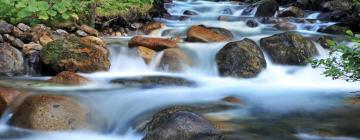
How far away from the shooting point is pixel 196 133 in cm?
480

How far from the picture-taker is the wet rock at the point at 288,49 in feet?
33.2

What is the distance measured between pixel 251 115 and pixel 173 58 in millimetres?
3223

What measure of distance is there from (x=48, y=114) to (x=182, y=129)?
190 centimetres

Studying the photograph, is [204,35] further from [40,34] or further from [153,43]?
[40,34]

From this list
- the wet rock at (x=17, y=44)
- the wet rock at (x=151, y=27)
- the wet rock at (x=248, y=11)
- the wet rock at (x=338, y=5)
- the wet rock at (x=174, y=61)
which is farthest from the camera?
the wet rock at (x=248, y=11)

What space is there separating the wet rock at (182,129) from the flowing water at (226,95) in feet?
2.16

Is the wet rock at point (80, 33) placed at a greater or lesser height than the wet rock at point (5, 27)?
lesser

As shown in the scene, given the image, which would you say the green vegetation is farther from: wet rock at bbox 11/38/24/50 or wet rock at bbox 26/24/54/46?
wet rock at bbox 11/38/24/50

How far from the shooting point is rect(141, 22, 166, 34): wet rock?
12.5 meters

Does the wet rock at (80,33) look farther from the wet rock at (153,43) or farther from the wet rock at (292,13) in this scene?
the wet rock at (292,13)

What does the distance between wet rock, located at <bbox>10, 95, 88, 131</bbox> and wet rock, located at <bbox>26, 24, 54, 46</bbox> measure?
11.1ft

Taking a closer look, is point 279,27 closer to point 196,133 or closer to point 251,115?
point 251,115

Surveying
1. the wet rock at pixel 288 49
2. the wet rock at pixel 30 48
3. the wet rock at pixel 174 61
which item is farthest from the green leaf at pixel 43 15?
the wet rock at pixel 288 49

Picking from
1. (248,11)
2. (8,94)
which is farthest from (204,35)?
(248,11)
